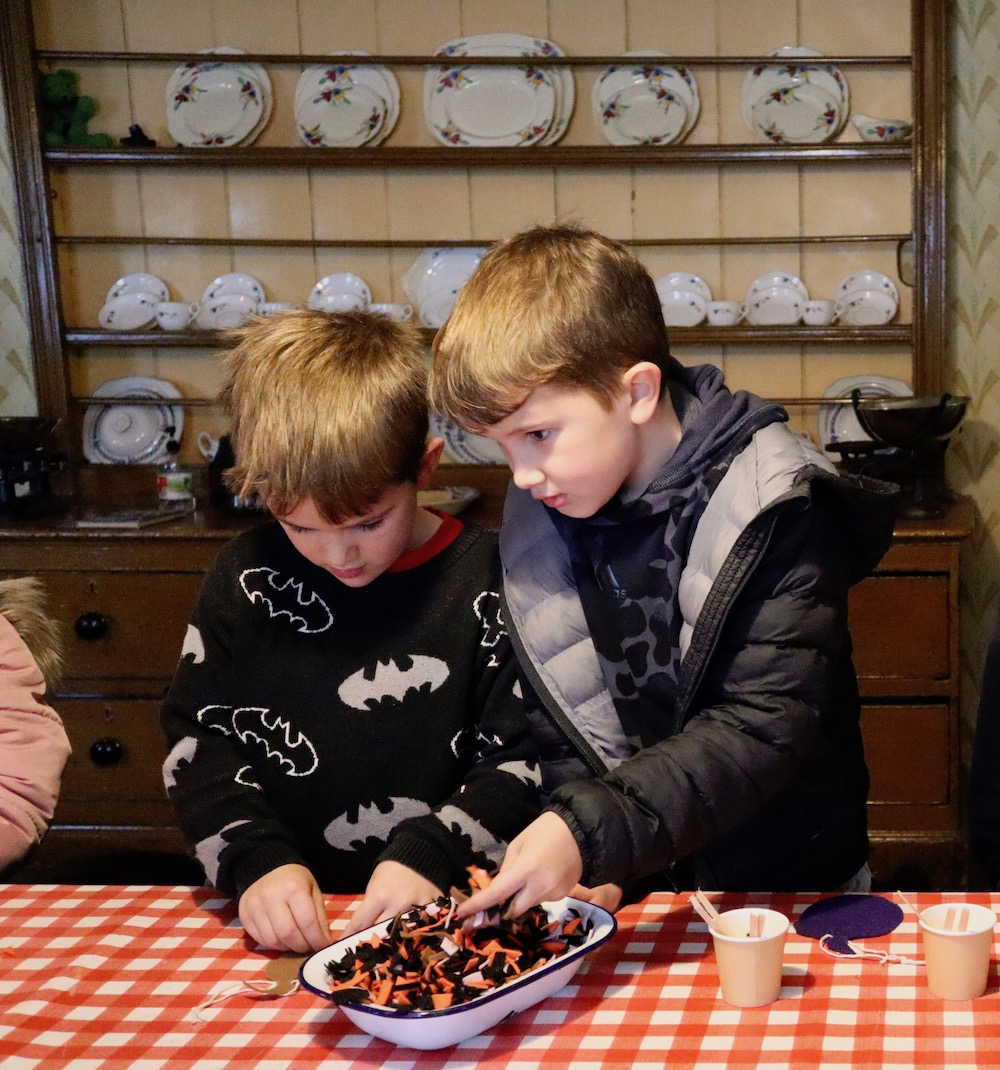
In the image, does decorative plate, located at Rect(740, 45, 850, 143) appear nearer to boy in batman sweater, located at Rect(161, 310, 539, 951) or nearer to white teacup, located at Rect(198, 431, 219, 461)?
white teacup, located at Rect(198, 431, 219, 461)

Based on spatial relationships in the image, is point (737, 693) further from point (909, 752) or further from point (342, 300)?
point (342, 300)

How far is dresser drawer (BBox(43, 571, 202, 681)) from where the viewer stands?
9.62ft

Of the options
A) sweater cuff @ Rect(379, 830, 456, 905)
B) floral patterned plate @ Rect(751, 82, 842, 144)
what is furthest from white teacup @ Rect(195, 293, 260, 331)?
sweater cuff @ Rect(379, 830, 456, 905)

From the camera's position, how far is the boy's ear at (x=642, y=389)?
1.25 meters

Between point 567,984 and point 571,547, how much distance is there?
0.46 meters

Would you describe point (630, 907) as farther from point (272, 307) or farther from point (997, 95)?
point (997, 95)

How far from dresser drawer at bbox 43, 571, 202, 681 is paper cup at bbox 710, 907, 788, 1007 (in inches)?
82.1

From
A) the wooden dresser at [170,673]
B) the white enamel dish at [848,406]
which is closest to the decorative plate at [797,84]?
the white enamel dish at [848,406]

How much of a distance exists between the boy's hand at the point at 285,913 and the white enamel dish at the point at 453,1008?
9 centimetres

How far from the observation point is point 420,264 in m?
3.27

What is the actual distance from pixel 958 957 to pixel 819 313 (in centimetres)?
232

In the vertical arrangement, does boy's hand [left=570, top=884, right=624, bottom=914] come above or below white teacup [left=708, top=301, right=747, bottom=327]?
below

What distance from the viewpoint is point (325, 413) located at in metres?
1.31

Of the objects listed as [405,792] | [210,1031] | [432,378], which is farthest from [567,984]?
[432,378]
